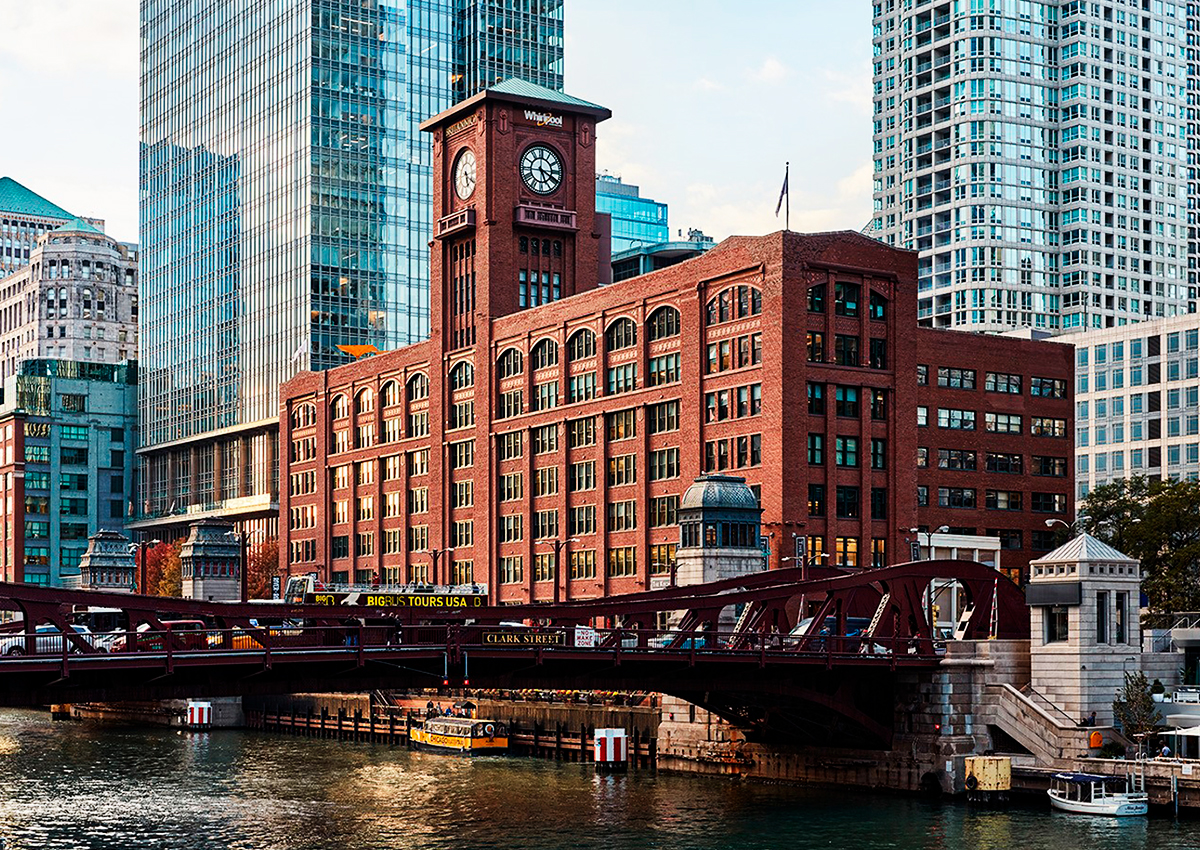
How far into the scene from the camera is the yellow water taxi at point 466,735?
361 feet

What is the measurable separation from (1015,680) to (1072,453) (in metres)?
53.2

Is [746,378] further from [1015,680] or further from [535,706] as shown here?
[1015,680]

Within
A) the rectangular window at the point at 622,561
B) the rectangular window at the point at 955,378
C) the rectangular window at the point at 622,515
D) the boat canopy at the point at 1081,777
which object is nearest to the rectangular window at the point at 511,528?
the rectangular window at the point at 622,515

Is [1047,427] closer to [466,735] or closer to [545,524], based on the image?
[545,524]

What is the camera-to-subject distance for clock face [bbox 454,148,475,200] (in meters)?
156

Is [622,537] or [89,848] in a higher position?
[622,537]

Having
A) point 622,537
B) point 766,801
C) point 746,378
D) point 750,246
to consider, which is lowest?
point 766,801

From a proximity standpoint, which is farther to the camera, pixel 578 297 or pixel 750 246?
pixel 578 297

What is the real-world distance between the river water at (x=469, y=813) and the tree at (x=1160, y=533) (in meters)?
36.5

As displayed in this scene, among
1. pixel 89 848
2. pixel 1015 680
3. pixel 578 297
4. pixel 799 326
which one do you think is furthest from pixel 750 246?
pixel 89 848

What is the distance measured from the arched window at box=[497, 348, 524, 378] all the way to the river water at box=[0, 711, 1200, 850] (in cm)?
4760

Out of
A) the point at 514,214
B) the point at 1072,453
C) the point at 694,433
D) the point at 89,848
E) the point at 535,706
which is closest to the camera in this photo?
the point at 89,848

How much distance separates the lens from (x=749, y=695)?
85688 mm

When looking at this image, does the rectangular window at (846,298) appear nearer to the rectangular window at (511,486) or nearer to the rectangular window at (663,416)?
the rectangular window at (663,416)
